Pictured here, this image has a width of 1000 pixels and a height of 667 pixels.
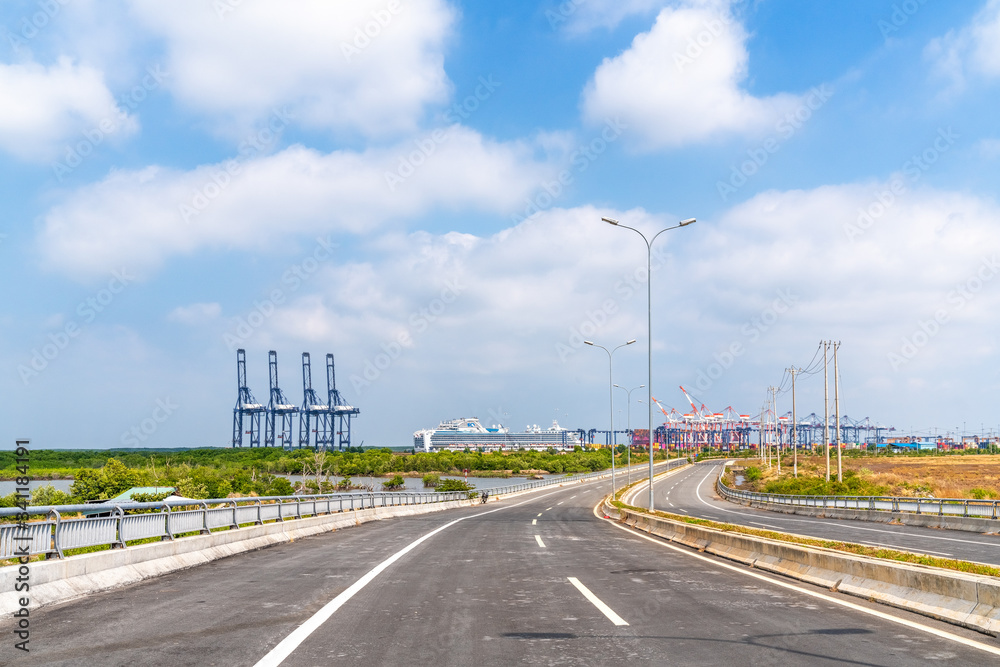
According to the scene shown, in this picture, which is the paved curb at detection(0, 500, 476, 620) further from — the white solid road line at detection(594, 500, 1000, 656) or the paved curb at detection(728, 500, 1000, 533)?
the paved curb at detection(728, 500, 1000, 533)

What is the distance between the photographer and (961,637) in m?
6.97

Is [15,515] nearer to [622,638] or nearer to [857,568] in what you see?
[622,638]

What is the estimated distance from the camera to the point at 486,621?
7879 millimetres

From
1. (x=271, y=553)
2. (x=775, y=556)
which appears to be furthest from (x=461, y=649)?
(x=271, y=553)

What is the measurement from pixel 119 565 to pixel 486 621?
637 cm

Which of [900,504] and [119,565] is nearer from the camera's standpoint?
[119,565]

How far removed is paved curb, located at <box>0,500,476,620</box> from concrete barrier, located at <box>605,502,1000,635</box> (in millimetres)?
10295

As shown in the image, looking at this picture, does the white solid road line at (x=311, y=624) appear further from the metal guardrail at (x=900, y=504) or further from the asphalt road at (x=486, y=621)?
the metal guardrail at (x=900, y=504)

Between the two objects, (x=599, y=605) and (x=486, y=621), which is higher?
(x=486, y=621)

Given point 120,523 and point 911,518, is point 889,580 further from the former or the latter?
→ point 911,518

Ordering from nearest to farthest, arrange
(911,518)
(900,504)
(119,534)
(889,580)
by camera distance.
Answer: (889,580)
(119,534)
(911,518)
(900,504)

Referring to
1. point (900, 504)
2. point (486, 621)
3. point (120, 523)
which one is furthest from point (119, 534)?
point (900, 504)

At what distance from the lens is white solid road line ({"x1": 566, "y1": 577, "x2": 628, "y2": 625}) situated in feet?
25.9

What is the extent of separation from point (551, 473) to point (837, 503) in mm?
121842
